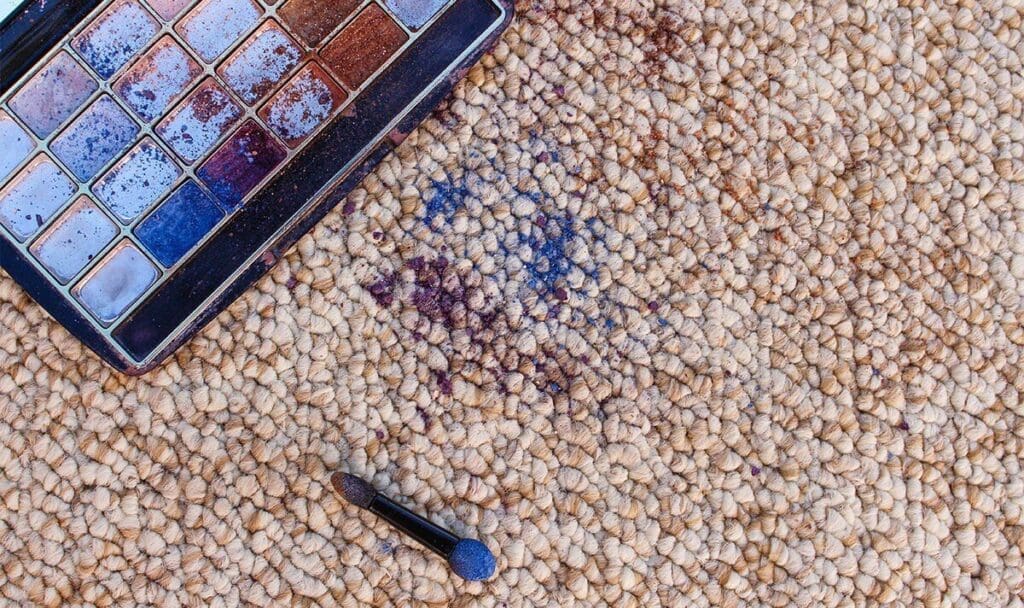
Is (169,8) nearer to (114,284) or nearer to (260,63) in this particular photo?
(260,63)

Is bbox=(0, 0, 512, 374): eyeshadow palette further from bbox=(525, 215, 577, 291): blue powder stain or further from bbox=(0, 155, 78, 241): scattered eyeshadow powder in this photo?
bbox=(525, 215, 577, 291): blue powder stain

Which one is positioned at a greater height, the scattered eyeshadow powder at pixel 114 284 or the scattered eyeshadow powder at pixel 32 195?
the scattered eyeshadow powder at pixel 32 195

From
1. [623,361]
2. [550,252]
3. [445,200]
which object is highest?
[445,200]

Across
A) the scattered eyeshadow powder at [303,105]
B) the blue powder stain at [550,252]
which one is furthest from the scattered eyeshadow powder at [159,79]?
the blue powder stain at [550,252]

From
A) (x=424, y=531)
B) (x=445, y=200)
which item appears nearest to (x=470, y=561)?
(x=424, y=531)

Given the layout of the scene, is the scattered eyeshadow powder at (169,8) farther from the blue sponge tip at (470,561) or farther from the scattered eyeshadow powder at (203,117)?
the blue sponge tip at (470,561)

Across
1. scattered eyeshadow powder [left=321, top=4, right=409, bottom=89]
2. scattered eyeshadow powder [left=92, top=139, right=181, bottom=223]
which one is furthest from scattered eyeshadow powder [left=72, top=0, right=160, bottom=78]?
scattered eyeshadow powder [left=321, top=4, right=409, bottom=89]
